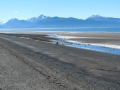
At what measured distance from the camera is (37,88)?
11.4 metres

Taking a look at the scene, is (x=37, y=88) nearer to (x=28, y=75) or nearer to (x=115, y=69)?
(x=28, y=75)

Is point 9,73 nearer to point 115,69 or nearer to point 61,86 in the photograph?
point 61,86

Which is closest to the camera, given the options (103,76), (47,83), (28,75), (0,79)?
(47,83)

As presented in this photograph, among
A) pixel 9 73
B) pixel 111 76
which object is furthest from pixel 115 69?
pixel 9 73

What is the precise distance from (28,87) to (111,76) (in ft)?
20.5

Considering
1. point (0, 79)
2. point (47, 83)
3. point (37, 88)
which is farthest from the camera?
point (0, 79)

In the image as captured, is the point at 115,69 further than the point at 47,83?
Yes

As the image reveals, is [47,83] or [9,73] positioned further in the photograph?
[9,73]

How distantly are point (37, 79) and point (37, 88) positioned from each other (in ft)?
5.97

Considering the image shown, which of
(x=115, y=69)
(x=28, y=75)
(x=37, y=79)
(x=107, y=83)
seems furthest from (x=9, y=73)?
(x=115, y=69)

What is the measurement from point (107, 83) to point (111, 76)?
2.32 meters

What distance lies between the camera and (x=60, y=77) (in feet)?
45.4

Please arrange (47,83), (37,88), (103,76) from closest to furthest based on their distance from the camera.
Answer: (37,88) < (47,83) < (103,76)

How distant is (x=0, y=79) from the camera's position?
515 inches
